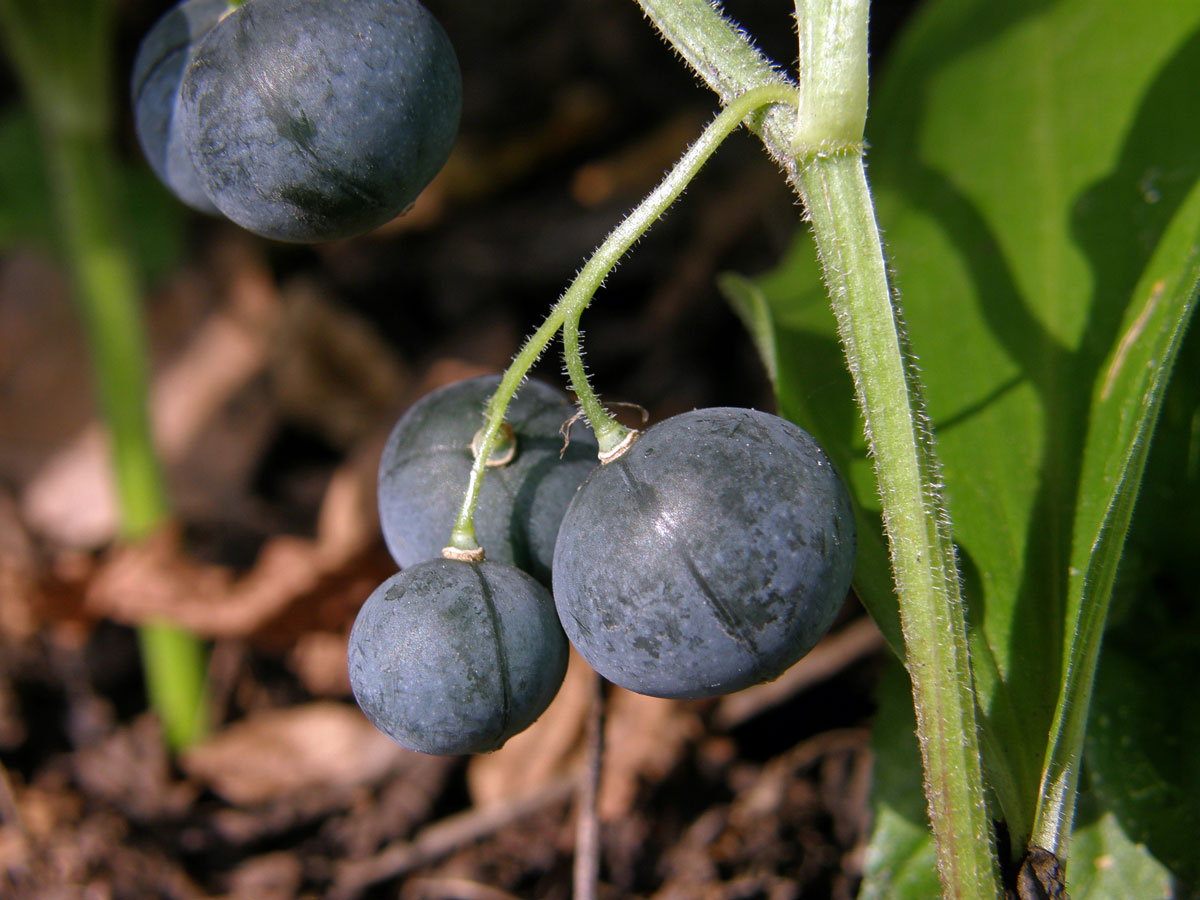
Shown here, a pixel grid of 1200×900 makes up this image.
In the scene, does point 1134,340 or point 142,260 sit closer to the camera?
point 1134,340

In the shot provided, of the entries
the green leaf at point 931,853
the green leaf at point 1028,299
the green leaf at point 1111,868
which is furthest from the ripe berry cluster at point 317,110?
the green leaf at point 1111,868

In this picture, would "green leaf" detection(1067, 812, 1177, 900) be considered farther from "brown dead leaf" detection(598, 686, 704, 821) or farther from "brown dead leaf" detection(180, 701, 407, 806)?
"brown dead leaf" detection(180, 701, 407, 806)

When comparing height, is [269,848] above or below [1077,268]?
below

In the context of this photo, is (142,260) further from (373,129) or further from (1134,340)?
(1134,340)

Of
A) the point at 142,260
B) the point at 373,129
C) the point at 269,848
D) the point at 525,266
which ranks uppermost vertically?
the point at 373,129

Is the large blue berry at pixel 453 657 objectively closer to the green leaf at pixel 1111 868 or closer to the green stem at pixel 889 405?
the green stem at pixel 889 405

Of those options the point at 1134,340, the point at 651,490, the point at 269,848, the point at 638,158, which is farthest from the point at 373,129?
the point at 638,158
